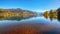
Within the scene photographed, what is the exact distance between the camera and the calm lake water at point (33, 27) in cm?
232

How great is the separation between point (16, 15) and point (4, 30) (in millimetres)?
547

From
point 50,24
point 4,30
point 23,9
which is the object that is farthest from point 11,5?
point 50,24

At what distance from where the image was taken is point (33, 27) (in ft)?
7.95

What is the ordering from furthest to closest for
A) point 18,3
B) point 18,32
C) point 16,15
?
point 16,15 < point 18,3 < point 18,32

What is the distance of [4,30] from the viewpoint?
2.35 m

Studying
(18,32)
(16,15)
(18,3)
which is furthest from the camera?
(16,15)

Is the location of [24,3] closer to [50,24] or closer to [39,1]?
[39,1]

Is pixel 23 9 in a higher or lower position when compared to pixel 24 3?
lower

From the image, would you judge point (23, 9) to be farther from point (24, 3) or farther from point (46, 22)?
point (46, 22)

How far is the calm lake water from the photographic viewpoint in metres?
2.32

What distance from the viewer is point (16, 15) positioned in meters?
2.66

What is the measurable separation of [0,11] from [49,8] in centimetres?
127

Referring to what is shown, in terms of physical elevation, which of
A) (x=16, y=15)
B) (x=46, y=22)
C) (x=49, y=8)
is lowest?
(x=46, y=22)

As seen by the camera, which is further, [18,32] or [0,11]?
[0,11]
